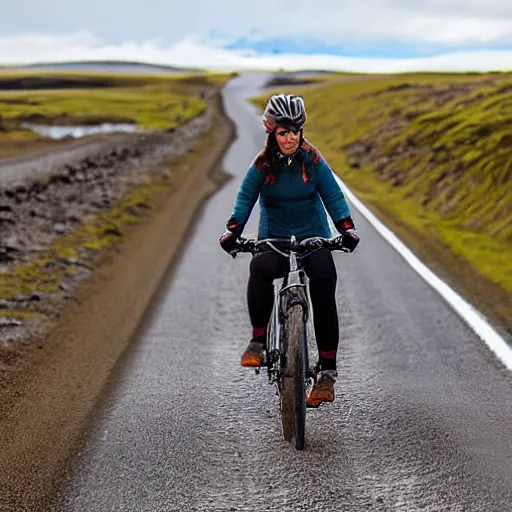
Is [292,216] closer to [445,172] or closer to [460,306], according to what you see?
[460,306]

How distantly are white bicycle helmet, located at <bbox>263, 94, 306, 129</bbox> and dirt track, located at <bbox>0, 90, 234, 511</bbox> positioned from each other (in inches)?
101

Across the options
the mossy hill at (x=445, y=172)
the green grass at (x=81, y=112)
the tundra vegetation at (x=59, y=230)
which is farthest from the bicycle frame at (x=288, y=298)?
the green grass at (x=81, y=112)

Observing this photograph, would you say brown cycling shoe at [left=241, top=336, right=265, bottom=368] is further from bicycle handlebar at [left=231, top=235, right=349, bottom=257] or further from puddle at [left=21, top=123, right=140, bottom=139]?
puddle at [left=21, top=123, right=140, bottom=139]

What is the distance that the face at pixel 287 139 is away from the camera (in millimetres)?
4887

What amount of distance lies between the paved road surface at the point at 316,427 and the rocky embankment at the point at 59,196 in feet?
5.41

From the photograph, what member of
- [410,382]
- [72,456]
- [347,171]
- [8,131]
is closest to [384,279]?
[410,382]

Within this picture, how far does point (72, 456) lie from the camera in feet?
15.8

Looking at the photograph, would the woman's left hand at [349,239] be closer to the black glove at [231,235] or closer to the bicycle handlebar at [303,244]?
the bicycle handlebar at [303,244]

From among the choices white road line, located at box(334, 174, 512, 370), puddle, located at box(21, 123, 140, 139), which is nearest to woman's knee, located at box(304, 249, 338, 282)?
white road line, located at box(334, 174, 512, 370)

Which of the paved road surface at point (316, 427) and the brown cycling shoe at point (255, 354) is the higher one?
the brown cycling shoe at point (255, 354)

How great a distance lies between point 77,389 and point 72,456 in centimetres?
128

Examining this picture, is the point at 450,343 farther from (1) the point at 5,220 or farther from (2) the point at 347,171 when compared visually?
(2) the point at 347,171

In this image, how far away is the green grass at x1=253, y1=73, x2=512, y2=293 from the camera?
12.6m

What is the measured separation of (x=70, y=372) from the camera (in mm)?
6496
